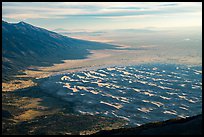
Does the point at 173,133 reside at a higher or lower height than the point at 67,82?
higher

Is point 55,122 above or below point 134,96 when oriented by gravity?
above

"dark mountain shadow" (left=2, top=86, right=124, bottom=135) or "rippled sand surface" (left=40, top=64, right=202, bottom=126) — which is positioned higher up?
"dark mountain shadow" (left=2, top=86, right=124, bottom=135)

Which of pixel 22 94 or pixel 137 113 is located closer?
pixel 137 113

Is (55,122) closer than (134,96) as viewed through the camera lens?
Yes

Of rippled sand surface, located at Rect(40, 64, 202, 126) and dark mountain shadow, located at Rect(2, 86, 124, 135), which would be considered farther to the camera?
rippled sand surface, located at Rect(40, 64, 202, 126)

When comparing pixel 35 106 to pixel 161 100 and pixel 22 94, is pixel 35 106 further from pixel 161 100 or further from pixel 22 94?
Result: pixel 161 100

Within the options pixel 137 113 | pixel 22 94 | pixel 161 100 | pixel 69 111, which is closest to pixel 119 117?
pixel 137 113

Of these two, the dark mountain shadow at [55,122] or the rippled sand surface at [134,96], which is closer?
the dark mountain shadow at [55,122]

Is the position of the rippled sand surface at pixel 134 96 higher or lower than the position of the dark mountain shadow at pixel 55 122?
lower
